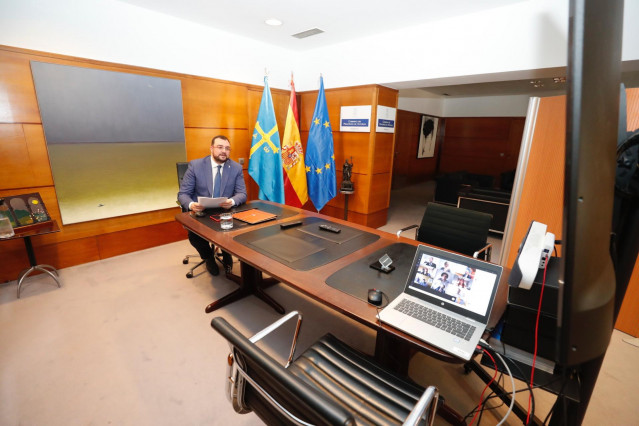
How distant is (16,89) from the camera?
246cm

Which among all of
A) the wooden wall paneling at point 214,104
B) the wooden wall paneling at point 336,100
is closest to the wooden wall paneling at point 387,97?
the wooden wall paneling at point 336,100

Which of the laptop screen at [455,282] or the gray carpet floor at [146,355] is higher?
the laptop screen at [455,282]

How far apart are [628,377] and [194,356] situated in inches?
112

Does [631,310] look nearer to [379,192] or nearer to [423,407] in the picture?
[423,407]

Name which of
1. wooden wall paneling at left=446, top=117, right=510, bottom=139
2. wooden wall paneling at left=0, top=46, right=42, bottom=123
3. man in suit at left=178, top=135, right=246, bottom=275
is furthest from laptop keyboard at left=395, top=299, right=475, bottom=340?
wooden wall paneling at left=446, top=117, right=510, bottom=139

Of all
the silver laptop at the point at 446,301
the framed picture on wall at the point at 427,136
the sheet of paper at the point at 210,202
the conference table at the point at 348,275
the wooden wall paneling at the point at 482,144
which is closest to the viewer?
the silver laptop at the point at 446,301

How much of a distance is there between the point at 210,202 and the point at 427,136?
7396 mm

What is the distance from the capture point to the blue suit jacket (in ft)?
8.95

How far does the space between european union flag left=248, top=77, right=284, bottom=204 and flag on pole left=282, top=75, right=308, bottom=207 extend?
17 centimetres

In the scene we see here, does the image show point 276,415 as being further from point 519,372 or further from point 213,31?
point 213,31

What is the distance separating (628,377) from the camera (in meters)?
1.79

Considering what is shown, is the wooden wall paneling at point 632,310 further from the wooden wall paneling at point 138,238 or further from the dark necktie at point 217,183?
the wooden wall paneling at point 138,238

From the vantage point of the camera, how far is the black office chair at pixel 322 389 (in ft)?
2.15

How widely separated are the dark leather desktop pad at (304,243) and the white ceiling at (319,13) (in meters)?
2.34
